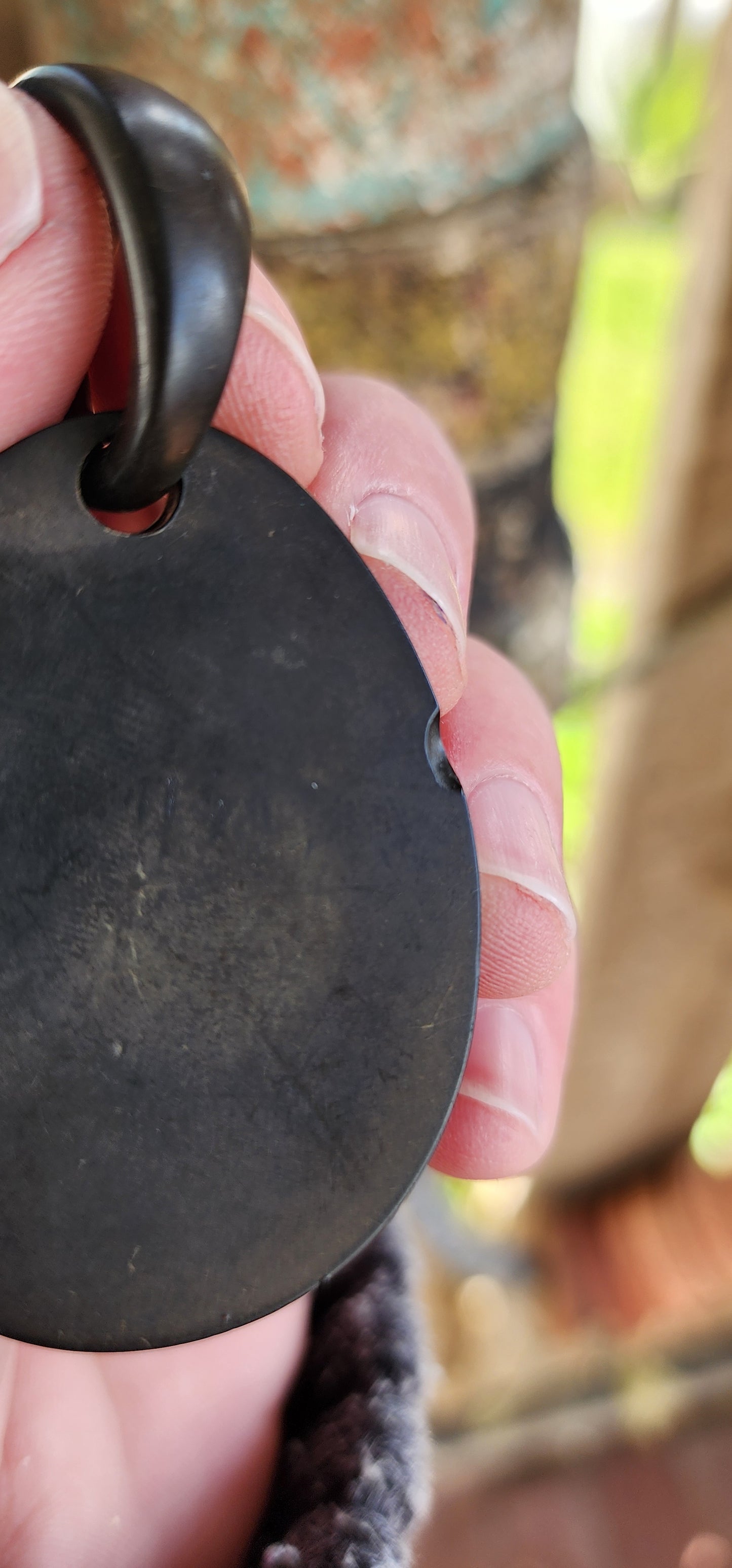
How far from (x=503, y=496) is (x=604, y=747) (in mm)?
377

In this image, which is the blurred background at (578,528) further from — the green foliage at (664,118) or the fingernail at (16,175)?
the fingernail at (16,175)

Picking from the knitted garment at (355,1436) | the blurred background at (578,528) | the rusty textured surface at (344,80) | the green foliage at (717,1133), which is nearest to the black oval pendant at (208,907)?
the knitted garment at (355,1436)

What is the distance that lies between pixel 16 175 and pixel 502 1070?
46 centimetres

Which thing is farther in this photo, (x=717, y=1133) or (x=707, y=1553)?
(x=717, y=1133)

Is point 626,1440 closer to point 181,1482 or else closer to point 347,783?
point 181,1482

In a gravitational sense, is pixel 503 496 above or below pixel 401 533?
below

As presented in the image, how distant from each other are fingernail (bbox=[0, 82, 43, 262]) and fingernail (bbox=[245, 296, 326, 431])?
3.6 inches

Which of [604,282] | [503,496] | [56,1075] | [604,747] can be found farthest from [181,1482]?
[604,282]

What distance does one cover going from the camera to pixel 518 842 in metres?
0.58

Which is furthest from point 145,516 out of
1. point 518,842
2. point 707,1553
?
point 707,1553

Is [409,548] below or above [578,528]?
above

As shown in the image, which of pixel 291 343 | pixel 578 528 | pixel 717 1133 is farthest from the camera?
pixel 578 528

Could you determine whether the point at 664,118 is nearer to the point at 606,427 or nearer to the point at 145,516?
the point at 606,427

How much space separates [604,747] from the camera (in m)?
1.26
